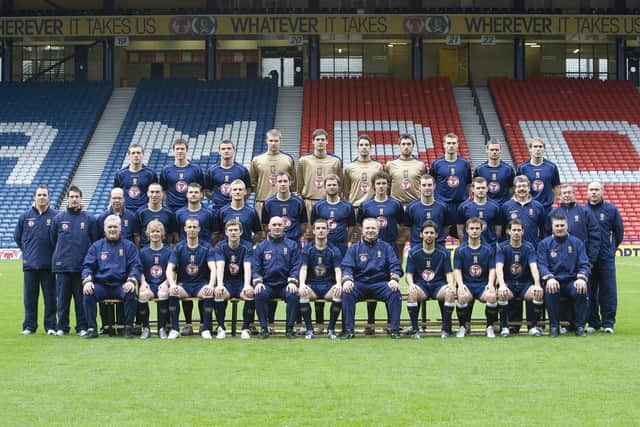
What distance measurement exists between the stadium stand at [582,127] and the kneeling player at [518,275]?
20.9 metres

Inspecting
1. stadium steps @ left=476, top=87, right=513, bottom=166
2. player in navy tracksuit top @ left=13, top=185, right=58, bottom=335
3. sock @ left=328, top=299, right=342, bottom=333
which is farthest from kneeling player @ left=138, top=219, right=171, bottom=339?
stadium steps @ left=476, top=87, right=513, bottom=166

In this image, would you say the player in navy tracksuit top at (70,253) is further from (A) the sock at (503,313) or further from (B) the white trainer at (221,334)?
(A) the sock at (503,313)

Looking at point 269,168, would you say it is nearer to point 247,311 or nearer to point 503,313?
point 247,311

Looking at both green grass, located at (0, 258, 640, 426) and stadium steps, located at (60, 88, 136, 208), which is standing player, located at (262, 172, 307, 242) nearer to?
green grass, located at (0, 258, 640, 426)

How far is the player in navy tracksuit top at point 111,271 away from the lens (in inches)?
433

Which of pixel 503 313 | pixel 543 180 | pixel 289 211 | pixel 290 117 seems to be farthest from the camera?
pixel 290 117

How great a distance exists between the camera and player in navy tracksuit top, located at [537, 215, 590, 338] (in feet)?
36.1

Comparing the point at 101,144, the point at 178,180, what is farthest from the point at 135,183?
the point at 101,144

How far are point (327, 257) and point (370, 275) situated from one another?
0.53 metres

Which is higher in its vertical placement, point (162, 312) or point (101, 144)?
point (101, 144)

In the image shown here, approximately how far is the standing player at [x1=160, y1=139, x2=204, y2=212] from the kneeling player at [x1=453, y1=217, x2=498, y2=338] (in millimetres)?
3433

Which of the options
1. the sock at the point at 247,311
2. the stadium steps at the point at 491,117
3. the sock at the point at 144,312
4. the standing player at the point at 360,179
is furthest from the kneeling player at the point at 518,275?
the stadium steps at the point at 491,117

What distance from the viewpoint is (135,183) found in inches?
484

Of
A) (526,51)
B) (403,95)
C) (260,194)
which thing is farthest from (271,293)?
(526,51)
